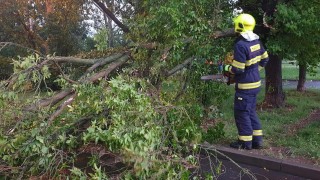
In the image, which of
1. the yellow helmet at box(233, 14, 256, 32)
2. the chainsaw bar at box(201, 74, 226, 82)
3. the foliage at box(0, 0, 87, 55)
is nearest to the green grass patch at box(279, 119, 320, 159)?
the chainsaw bar at box(201, 74, 226, 82)

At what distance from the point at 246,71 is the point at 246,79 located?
10 cm

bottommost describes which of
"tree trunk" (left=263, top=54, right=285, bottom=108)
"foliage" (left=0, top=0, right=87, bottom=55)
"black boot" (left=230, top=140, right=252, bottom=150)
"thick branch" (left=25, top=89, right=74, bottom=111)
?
"black boot" (left=230, top=140, right=252, bottom=150)

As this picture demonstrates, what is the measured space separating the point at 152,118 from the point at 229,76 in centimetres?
175

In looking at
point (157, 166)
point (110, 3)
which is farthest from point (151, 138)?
point (110, 3)

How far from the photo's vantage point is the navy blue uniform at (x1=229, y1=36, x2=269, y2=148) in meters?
4.54

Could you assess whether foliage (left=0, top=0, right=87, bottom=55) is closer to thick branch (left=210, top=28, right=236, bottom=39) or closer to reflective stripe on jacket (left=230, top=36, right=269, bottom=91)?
thick branch (left=210, top=28, right=236, bottom=39)

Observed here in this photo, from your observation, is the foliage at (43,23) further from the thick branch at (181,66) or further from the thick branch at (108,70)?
the thick branch at (181,66)

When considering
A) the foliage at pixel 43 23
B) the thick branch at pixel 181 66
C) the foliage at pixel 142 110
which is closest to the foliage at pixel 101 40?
the foliage at pixel 142 110

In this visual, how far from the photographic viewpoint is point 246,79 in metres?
4.67

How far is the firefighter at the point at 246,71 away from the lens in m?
4.55

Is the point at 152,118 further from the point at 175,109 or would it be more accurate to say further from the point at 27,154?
the point at 27,154

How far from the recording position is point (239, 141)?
488cm

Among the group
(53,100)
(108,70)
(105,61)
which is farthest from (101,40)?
(53,100)

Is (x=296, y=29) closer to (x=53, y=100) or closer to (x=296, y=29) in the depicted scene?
(x=296, y=29)
